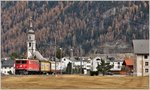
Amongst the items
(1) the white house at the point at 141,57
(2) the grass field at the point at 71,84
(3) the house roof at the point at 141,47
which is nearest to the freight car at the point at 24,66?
(1) the white house at the point at 141,57

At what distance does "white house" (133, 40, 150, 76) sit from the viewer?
7388cm

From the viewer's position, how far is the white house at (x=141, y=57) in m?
73.9

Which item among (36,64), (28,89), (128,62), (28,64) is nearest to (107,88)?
(28,89)

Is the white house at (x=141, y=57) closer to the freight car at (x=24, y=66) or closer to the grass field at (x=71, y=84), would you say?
the freight car at (x=24, y=66)

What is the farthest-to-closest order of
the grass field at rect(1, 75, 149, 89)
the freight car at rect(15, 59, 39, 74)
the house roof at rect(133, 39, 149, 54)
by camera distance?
1. the house roof at rect(133, 39, 149, 54)
2. the freight car at rect(15, 59, 39, 74)
3. the grass field at rect(1, 75, 149, 89)

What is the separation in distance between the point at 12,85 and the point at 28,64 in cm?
3729

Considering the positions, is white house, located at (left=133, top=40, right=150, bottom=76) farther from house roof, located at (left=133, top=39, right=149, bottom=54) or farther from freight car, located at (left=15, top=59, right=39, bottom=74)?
freight car, located at (left=15, top=59, right=39, bottom=74)

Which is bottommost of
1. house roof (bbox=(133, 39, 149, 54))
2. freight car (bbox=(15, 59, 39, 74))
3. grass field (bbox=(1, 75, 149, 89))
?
grass field (bbox=(1, 75, 149, 89))

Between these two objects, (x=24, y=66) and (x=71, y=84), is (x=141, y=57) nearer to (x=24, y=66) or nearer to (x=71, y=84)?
(x=24, y=66)

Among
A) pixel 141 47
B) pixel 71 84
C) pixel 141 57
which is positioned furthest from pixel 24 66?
pixel 71 84

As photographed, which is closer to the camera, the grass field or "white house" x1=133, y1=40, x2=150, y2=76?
the grass field

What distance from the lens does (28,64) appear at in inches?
2660

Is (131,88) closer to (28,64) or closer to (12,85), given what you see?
(12,85)

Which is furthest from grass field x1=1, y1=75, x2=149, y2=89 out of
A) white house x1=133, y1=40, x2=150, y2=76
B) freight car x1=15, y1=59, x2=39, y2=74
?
white house x1=133, y1=40, x2=150, y2=76
